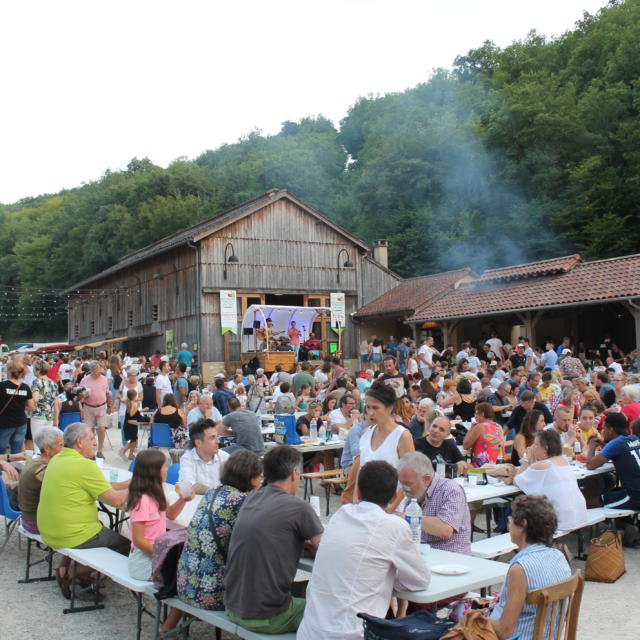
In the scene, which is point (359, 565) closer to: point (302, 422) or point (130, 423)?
point (302, 422)

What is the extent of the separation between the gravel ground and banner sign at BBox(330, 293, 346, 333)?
902 inches

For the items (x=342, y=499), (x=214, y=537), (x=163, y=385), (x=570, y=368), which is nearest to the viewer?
(x=214, y=537)

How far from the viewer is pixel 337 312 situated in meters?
29.5

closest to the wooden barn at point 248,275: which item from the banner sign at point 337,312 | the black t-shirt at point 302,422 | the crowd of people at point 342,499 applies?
the banner sign at point 337,312

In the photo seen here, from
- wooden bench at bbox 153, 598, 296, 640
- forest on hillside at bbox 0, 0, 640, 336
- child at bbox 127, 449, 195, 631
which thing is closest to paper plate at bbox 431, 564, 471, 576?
wooden bench at bbox 153, 598, 296, 640

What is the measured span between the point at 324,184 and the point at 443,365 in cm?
3975

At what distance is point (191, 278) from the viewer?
2778 centimetres

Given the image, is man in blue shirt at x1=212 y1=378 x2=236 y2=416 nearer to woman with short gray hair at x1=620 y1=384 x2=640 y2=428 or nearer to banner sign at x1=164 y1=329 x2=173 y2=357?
woman with short gray hair at x1=620 y1=384 x2=640 y2=428

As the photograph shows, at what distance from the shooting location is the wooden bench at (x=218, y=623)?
396cm

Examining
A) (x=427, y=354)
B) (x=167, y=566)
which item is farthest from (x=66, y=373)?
(x=167, y=566)

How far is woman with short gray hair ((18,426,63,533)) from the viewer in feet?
20.2

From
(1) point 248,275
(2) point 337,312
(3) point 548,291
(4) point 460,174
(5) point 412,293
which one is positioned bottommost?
(2) point 337,312

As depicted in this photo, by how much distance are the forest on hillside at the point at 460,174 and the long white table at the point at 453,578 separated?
30.2 metres

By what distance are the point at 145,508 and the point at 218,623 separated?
1124mm
